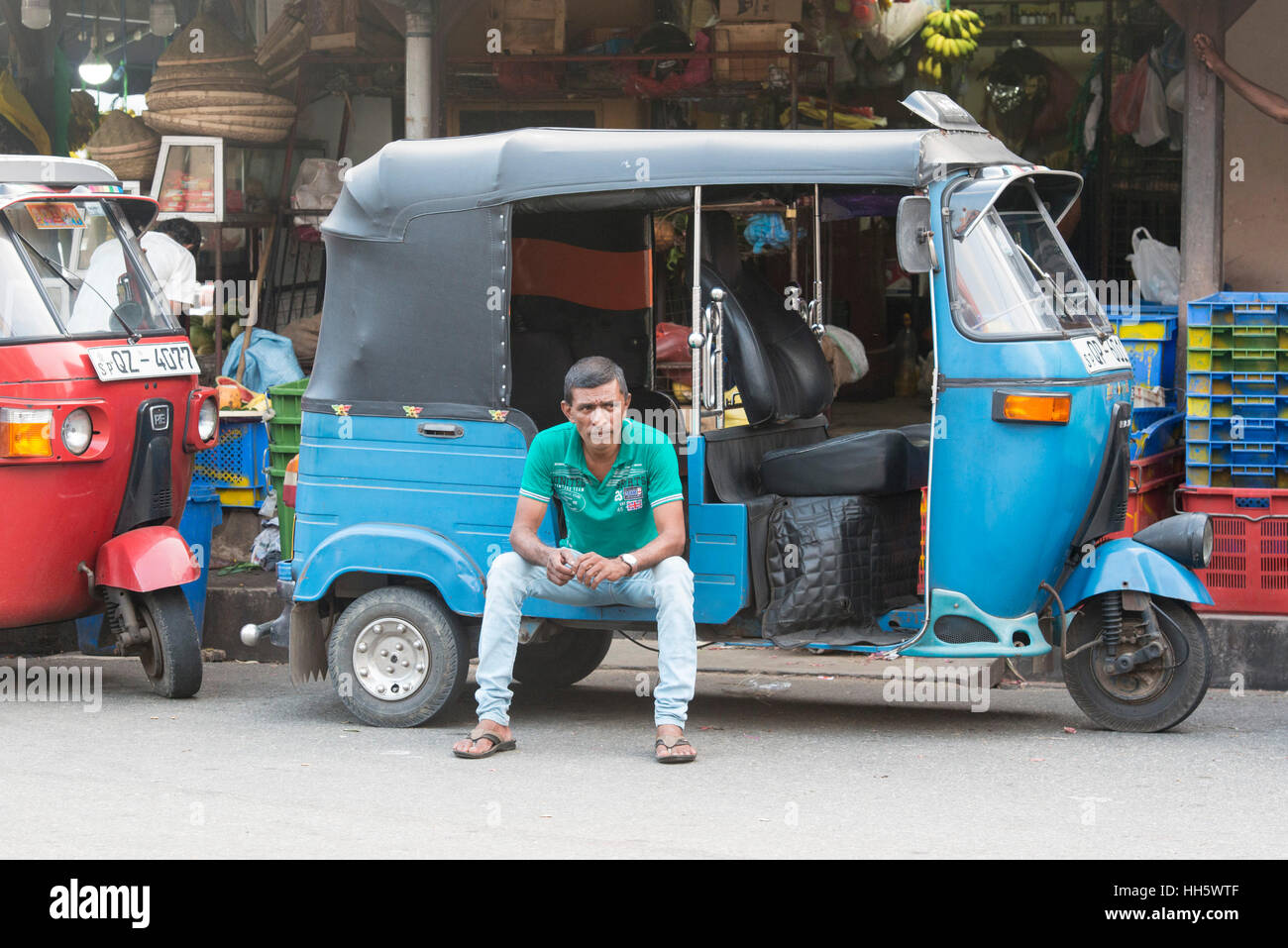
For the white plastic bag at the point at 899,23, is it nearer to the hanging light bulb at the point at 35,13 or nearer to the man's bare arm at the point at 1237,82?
the man's bare arm at the point at 1237,82

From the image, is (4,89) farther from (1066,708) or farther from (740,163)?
(1066,708)

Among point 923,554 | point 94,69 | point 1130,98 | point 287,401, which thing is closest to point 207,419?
point 287,401

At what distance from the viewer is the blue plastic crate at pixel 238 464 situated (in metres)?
9.20

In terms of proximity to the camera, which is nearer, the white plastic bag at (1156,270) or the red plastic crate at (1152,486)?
the red plastic crate at (1152,486)

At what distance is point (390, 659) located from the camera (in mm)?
6898

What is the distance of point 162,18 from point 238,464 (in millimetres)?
4698

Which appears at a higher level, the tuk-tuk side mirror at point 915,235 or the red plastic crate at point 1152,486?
the tuk-tuk side mirror at point 915,235

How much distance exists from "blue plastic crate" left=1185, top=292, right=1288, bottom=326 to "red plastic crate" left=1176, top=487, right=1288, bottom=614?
78 cm

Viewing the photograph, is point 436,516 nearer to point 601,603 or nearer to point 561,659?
point 601,603

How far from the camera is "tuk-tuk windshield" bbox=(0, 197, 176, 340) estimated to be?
718cm

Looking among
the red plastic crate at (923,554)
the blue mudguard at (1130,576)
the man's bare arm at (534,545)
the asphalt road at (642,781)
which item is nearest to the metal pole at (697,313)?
the man's bare arm at (534,545)

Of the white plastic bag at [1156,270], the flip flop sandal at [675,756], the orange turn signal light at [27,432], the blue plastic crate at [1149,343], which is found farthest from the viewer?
the white plastic bag at [1156,270]

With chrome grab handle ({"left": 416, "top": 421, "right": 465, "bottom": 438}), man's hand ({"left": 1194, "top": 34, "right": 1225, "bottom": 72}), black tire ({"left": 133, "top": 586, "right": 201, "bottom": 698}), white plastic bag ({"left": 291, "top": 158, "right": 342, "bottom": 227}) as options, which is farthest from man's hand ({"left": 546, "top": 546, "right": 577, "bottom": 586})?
white plastic bag ({"left": 291, "top": 158, "right": 342, "bottom": 227})

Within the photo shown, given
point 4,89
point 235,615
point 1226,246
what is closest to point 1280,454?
point 1226,246
